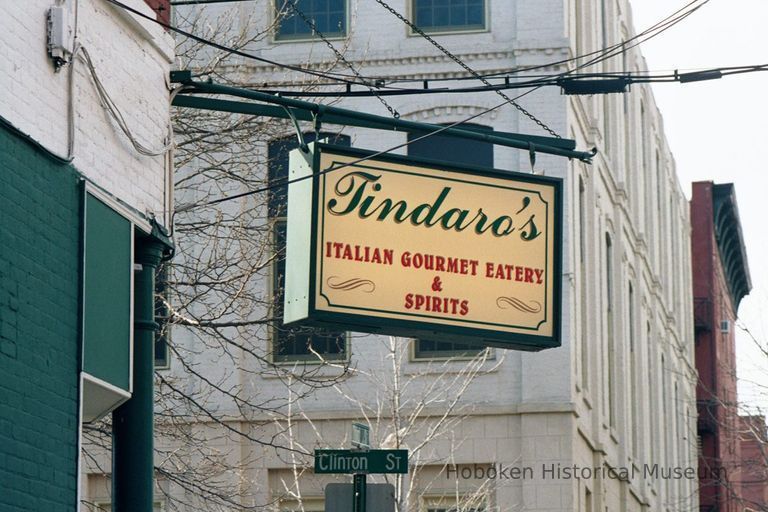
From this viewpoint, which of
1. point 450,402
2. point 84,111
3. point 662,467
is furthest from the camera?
point 662,467

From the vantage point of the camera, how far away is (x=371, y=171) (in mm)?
11984

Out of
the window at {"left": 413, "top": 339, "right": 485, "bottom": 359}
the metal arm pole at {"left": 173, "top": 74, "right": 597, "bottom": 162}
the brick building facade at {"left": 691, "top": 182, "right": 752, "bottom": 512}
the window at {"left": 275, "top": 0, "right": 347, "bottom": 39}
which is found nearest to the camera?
the metal arm pole at {"left": 173, "top": 74, "right": 597, "bottom": 162}

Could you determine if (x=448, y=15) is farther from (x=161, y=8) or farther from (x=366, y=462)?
(x=366, y=462)

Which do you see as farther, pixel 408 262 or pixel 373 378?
pixel 373 378

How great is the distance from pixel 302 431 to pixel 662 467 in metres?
18.5

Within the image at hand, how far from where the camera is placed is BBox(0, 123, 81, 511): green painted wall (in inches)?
383

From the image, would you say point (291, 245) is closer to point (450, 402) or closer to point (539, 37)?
point (450, 402)

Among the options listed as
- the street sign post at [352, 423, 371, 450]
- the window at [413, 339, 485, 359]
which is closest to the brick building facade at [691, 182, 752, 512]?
the window at [413, 339, 485, 359]

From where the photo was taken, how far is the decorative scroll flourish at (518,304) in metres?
12.4

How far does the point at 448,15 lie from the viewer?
27.5 meters

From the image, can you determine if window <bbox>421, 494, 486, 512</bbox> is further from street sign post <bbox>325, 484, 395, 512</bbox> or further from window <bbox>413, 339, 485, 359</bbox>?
street sign post <bbox>325, 484, 395, 512</bbox>

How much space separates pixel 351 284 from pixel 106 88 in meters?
2.18

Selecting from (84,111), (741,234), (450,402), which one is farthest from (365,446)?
(741,234)

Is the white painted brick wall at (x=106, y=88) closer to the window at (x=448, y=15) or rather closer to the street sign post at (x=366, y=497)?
the street sign post at (x=366, y=497)
